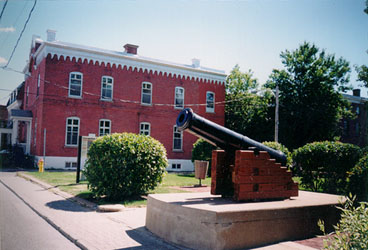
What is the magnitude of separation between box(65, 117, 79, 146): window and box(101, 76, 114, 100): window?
2.81 meters

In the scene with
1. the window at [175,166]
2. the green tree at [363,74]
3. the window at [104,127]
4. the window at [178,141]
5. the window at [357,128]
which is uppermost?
the green tree at [363,74]

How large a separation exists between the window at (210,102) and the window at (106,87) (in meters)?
9.16

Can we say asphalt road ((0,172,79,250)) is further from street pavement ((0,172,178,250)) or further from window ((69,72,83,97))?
window ((69,72,83,97))

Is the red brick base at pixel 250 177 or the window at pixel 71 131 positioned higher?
the window at pixel 71 131

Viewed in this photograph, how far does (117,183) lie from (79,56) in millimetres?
16515

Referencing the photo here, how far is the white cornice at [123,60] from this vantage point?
22.3 meters

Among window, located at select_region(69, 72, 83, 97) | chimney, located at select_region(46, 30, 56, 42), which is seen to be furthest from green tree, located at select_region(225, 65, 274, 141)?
chimney, located at select_region(46, 30, 56, 42)

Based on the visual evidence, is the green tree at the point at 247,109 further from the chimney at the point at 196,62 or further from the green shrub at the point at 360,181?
the green shrub at the point at 360,181

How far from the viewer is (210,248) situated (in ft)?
14.9

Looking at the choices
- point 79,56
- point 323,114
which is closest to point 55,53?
point 79,56

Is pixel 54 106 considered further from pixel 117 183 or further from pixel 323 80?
pixel 323 80

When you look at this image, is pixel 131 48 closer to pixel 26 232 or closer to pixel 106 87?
pixel 106 87

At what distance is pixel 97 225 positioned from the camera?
6410 millimetres

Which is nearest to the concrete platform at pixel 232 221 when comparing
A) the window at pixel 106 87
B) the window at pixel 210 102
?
the window at pixel 106 87
